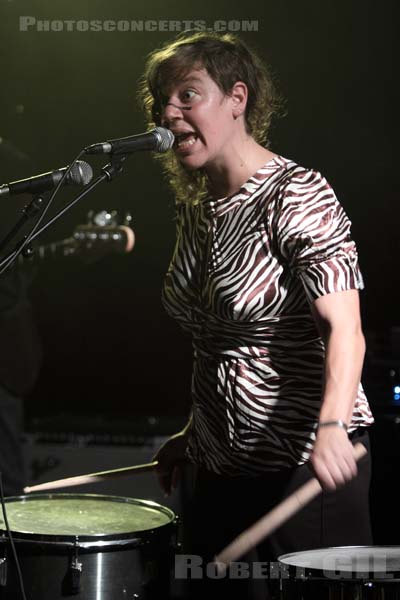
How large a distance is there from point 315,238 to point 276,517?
63cm

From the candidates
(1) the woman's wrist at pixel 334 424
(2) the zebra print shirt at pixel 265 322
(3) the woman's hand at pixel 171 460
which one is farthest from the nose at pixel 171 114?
(1) the woman's wrist at pixel 334 424

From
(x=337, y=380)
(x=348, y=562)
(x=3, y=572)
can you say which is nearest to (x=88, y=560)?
(x=3, y=572)

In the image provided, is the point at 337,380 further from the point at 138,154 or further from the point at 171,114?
the point at 138,154

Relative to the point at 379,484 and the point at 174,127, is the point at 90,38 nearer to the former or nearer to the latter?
the point at 174,127

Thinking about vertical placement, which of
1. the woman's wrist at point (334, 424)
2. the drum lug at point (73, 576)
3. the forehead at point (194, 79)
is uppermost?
the forehead at point (194, 79)

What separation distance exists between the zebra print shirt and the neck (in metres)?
0.02

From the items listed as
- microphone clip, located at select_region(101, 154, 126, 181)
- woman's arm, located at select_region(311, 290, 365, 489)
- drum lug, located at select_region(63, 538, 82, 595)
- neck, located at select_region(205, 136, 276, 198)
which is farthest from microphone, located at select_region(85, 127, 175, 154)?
drum lug, located at select_region(63, 538, 82, 595)

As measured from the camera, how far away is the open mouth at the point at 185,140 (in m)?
2.41

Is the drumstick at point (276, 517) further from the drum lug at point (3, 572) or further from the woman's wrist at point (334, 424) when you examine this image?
the drum lug at point (3, 572)

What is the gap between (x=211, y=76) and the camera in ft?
8.03

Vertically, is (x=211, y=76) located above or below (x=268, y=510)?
above

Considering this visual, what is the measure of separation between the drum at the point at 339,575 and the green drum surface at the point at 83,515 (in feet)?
1.68

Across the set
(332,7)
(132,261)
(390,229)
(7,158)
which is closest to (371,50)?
(332,7)

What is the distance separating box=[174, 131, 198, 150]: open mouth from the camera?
241cm
